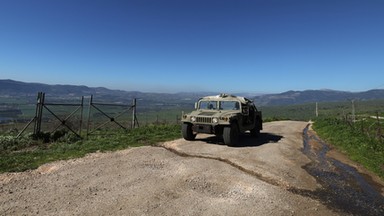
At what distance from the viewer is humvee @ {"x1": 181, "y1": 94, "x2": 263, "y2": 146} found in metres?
12.5

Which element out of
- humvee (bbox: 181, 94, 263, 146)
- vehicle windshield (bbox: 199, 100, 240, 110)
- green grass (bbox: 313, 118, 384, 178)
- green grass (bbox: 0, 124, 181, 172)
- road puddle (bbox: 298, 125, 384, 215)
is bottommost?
green grass (bbox: 0, 124, 181, 172)

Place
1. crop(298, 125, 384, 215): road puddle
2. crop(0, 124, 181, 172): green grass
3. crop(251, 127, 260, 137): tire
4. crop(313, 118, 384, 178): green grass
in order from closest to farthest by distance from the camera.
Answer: crop(298, 125, 384, 215): road puddle < crop(0, 124, 181, 172): green grass < crop(313, 118, 384, 178): green grass < crop(251, 127, 260, 137): tire

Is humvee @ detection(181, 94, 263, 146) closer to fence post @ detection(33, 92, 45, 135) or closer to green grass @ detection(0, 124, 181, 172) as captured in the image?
green grass @ detection(0, 124, 181, 172)

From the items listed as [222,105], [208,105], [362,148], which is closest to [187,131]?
[208,105]

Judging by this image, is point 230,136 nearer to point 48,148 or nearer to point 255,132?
point 255,132

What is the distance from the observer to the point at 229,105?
1434cm

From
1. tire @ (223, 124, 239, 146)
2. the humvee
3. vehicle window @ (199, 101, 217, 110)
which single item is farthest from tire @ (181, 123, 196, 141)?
tire @ (223, 124, 239, 146)

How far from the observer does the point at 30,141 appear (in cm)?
1302

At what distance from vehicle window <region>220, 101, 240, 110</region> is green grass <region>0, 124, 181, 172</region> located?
3.27 metres

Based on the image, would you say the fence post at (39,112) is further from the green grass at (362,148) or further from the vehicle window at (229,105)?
the green grass at (362,148)

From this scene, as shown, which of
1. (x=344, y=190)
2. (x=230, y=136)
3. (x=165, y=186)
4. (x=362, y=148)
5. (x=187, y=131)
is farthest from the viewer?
(x=187, y=131)

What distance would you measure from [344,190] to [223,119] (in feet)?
19.5

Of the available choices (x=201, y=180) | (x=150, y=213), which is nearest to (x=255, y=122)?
(x=201, y=180)

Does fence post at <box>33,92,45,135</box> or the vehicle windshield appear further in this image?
the vehicle windshield
